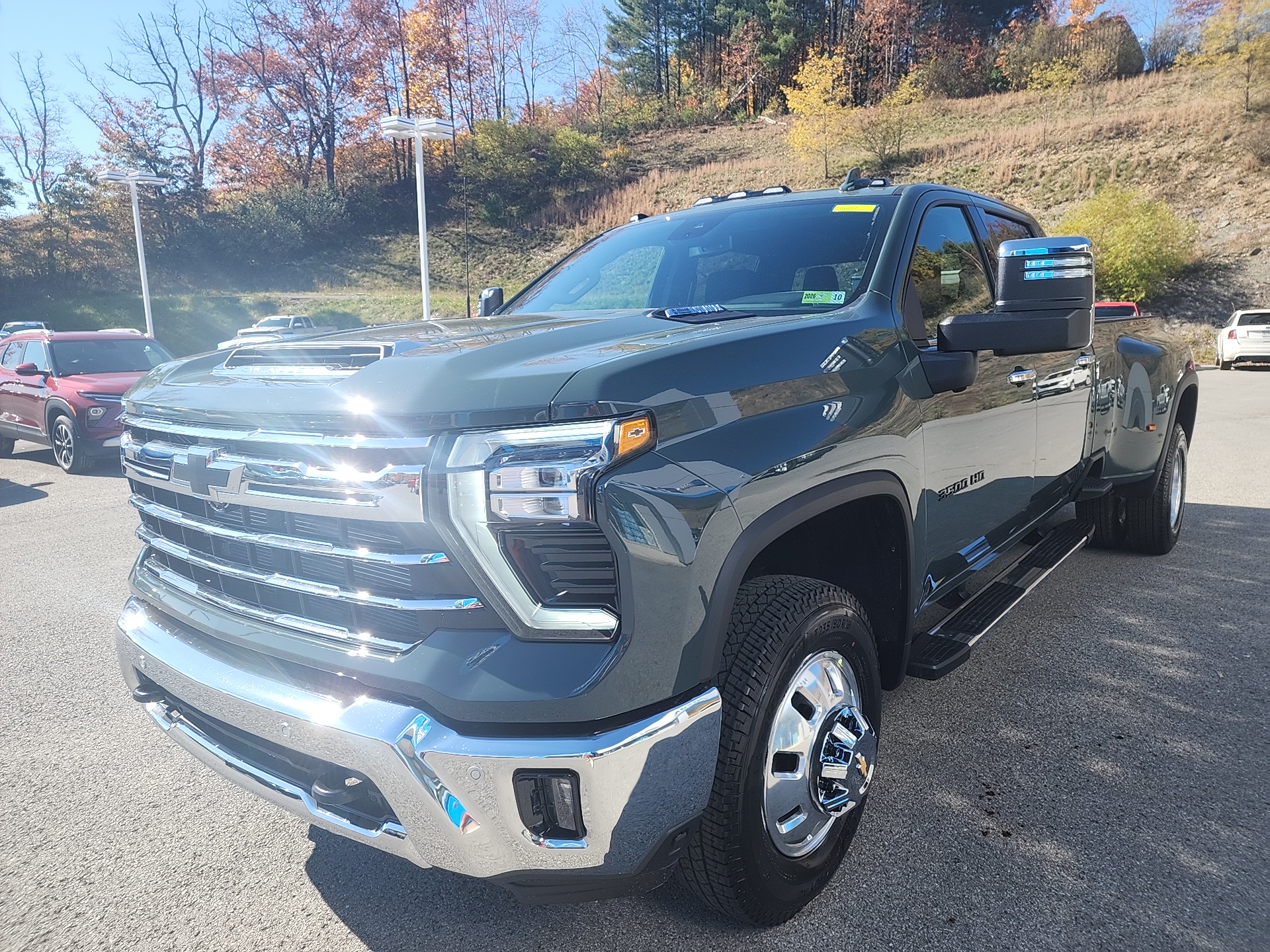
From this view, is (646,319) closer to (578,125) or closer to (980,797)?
(980,797)

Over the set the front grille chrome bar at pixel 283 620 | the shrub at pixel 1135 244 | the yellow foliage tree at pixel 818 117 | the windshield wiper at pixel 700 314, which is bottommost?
the front grille chrome bar at pixel 283 620

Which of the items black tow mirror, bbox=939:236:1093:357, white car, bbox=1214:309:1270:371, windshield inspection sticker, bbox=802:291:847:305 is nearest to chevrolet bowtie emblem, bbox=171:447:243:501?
windshield inspection sticker, bbox=802:291:847:305

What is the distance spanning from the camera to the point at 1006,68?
176 ft

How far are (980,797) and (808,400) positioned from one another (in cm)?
152

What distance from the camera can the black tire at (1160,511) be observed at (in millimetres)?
5012

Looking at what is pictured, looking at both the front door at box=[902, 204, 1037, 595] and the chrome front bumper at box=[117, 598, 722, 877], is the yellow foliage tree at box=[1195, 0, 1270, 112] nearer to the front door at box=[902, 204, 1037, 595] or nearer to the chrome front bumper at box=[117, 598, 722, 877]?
the front door at box=[902, 204, 1037, 595]

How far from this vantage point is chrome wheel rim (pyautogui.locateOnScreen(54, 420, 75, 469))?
980cm

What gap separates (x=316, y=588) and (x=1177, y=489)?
543 centimetres

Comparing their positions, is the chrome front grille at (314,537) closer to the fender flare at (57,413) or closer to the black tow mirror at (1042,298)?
the black tow mirror at (1042,298)

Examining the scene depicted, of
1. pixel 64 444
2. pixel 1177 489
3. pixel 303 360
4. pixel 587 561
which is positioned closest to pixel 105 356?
pixel 64 444

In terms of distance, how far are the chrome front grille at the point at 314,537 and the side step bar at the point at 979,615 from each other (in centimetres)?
159

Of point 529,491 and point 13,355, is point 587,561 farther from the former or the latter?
point 13,355

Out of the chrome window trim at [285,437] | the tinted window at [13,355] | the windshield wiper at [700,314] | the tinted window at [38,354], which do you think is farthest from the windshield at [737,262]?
the tinted window at [13,355]

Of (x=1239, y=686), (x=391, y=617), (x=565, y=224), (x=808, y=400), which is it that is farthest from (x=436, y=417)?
(x=565, y=224)
